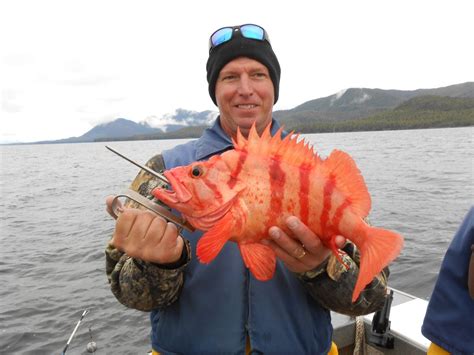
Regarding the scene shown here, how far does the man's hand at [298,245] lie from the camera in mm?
2219

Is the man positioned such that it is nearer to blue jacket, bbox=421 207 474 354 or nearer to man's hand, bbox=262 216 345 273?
man's hand, bbox=262 216 345 273

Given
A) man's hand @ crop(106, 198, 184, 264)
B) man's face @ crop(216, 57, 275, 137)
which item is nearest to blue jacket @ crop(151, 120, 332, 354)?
man's hand @ crop(106, 198, 184, 264)

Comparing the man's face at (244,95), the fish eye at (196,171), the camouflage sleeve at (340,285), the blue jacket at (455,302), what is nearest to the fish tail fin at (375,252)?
the camouflage sleeve at (340,285)

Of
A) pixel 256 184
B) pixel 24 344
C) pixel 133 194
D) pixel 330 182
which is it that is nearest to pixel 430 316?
pixel 330 182

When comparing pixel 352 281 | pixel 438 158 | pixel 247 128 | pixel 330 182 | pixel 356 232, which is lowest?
pixel 438 158

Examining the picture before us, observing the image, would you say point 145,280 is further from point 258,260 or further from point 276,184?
point 276,184

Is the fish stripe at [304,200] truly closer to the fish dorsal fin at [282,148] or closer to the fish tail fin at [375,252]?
the fish dorsal fin at [282,148]

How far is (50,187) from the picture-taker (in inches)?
1210

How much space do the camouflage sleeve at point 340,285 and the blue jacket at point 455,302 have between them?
0.57 metres

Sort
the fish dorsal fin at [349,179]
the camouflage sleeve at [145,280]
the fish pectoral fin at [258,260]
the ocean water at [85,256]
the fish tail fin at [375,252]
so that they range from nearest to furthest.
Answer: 1. the fish tail fin at [375,252]
2. the fish pectoral fin at [258,260]
3. the fish dorsal fin at [349,179]
4. the camouflage sleeve at [145,280]
5. the ocean water at [85,256]

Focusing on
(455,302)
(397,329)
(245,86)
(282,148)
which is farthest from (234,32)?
(397,329)

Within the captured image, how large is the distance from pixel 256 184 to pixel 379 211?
15971mm

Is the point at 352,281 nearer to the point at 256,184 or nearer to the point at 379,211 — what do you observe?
the point at 256,184

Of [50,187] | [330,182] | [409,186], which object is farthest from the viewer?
[50,187]
